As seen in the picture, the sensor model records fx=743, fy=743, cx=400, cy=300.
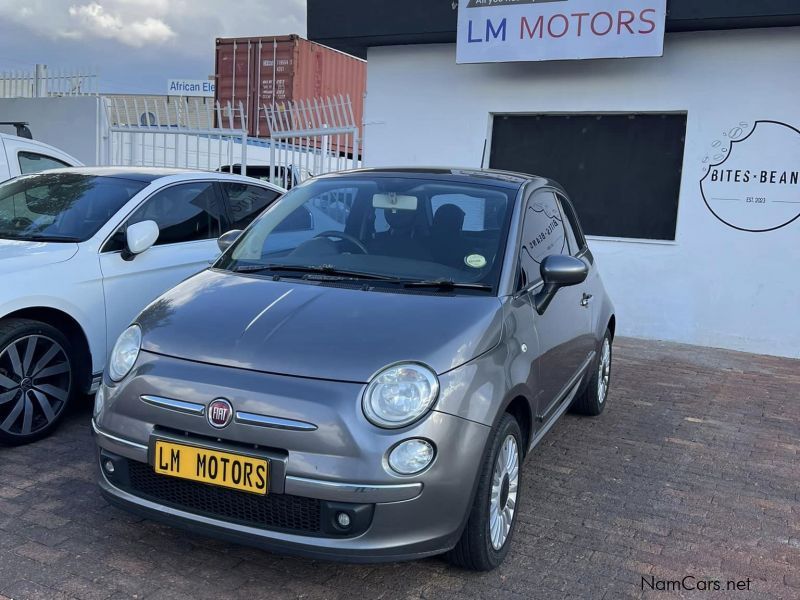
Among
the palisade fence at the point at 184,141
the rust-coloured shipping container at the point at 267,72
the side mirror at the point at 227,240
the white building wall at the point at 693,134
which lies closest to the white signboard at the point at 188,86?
the rust-coloured shipping container at the point at 267,72

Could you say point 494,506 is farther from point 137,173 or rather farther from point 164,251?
point 137,173

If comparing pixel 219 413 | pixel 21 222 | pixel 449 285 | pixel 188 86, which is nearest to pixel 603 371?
pixel 449 285

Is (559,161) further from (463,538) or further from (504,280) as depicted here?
(463,538)

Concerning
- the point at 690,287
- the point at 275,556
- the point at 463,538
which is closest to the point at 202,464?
the point at 275,556

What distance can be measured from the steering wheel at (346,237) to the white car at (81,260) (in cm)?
145

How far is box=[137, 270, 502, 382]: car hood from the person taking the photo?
285 cm

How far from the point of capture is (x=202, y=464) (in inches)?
109

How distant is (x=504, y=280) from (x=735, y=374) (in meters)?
4.63

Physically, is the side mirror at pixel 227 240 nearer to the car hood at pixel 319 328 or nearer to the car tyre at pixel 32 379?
the car hood at pixel 319 328

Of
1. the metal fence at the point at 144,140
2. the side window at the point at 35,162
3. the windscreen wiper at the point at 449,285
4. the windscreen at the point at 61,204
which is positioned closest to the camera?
the windscreen wiper at the point at 449,285

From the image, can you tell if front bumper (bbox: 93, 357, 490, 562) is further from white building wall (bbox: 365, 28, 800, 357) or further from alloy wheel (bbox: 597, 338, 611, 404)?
white building wall (bbox: 365, 28, 800, 357)

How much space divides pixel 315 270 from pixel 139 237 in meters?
1.65

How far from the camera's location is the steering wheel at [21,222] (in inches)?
196

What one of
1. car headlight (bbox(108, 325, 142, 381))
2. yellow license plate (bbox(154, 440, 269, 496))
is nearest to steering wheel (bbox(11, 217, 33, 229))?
car headlight (bbox(108, 325, 142, 381))
